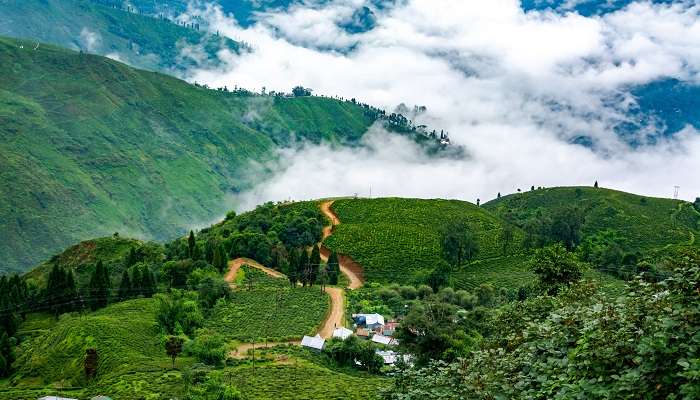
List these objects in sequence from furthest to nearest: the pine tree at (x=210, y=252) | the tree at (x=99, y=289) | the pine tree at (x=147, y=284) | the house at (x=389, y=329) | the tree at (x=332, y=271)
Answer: the pine tree at (x=210, y=252), the tree at (x=332, y=271), the pine tree at (x=147, y=284), the tree at (x=99, y=289), the house at (x=389, y=329)

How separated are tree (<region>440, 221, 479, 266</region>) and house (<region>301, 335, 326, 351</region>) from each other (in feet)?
158

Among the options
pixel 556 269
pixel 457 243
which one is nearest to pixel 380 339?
pixel 556 269

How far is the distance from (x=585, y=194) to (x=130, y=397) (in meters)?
150

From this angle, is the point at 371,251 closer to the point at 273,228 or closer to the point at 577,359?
the point at 273,228

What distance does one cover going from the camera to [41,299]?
74.9m

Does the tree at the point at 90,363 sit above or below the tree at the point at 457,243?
below

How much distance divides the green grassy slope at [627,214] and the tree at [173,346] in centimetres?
9043

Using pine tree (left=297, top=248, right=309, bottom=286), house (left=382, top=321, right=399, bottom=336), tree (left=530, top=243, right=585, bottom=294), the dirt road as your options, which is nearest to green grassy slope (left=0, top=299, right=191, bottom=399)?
the dirt road

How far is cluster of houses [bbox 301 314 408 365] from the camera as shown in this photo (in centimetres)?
6400

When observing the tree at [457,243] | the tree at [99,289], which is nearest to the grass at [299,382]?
the tree at [99,289]

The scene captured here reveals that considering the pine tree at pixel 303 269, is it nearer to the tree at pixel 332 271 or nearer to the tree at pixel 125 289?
the tree at pixel 332 271

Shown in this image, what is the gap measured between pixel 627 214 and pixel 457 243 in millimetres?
58157

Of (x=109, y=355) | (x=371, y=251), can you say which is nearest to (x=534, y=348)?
(x=109, y=355)

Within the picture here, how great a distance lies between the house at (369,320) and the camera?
7538 centimetres
